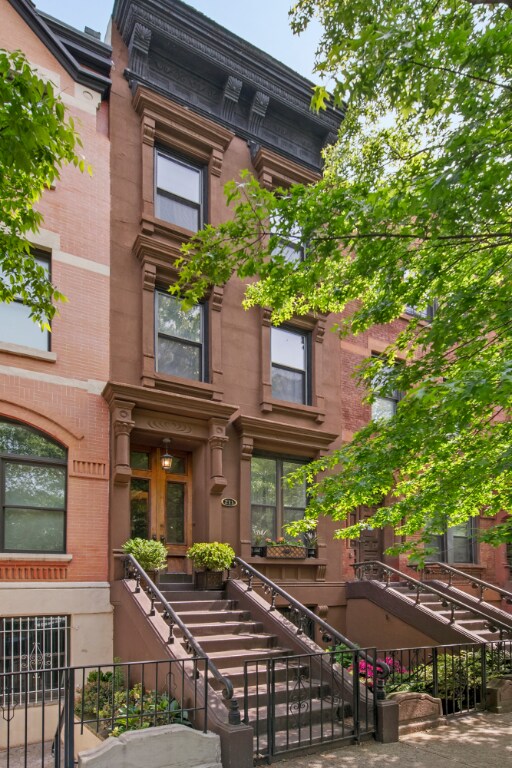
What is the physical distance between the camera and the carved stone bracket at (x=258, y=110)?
50.3 feet

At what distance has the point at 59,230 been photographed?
1218 centimetres

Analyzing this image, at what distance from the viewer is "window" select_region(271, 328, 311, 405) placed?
49.6 ft

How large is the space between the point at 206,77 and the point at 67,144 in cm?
880

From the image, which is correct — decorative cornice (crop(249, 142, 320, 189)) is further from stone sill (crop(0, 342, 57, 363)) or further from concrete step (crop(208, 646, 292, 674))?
concrete step (crop(208, 646, 292, 674))

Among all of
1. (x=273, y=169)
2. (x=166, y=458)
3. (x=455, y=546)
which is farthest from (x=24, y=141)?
(x=455, y=546)

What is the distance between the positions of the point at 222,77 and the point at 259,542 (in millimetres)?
10695

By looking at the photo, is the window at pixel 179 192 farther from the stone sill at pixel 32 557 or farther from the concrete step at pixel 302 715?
the concrete step at pixel 302 715

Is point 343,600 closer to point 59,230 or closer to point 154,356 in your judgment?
point 154,356

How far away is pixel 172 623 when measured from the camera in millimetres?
9477

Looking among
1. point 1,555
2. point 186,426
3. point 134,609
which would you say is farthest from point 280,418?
point 1,555

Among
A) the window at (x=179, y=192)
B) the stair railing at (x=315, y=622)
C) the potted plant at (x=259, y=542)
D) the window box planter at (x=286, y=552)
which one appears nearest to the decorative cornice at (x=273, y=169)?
the window at (x=179, y=192)

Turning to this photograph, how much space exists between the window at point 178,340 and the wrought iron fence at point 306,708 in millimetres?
6084

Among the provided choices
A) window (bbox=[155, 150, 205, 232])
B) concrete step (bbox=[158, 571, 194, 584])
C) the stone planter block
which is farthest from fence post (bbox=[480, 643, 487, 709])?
window (bbox=[155, 150, 205, 232])

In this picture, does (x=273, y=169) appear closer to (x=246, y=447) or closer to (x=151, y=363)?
(x=151, y=363)
